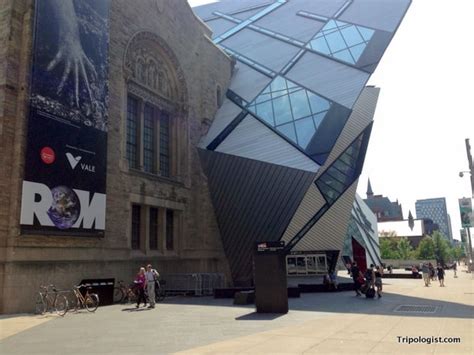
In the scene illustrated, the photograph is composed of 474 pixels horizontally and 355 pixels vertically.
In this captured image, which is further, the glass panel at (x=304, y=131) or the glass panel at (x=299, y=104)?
the glass panel at (x=299, y=104)

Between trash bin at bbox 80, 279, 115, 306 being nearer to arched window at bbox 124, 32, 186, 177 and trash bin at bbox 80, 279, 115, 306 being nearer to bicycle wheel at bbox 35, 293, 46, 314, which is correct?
bicycle wheel at bbox 35, 293, 46, 314

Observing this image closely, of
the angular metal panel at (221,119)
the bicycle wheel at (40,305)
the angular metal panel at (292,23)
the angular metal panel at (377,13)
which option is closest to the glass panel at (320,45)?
the angular metal panel at (292,23)

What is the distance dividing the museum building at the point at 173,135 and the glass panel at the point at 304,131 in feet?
0.26

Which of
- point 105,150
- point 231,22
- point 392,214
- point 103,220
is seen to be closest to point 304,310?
point 103,220

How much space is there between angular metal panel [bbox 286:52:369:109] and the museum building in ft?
0.37

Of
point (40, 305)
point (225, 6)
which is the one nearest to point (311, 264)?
point (40, 305)

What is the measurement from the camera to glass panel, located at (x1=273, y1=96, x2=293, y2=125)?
1020 inches

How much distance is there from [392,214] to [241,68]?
13996 centimetres

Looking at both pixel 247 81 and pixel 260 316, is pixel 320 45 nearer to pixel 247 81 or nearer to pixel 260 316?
pixel 247 81

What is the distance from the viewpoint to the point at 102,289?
1694 centimetres

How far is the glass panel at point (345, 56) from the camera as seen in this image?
2808 cm

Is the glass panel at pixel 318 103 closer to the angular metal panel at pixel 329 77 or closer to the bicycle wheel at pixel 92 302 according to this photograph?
the angular metal panel at pixel 329 77

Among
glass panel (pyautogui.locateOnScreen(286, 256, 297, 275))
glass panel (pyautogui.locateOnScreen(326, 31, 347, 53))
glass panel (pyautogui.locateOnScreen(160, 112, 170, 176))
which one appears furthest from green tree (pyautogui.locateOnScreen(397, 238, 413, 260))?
glass panel (pyautogui.locateOnScreen(160, 112, 170, 176))

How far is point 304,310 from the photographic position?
44.4 feet
